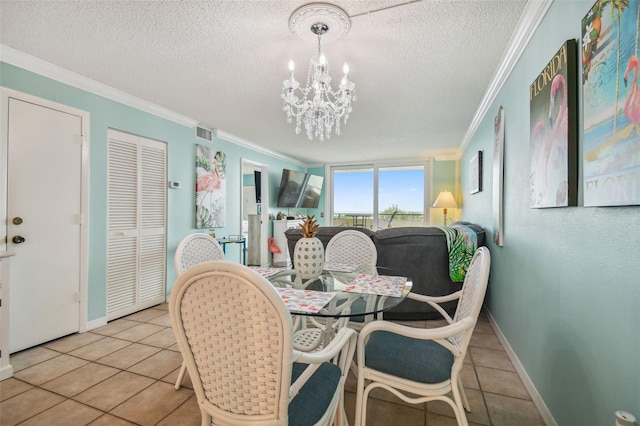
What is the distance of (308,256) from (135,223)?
240 centimetres

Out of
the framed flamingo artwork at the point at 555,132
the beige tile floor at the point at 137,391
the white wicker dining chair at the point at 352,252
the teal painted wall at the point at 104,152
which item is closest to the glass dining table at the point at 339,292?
the white wicker dining chair at the point at 352,252

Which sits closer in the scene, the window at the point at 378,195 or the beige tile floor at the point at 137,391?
the beige tile floor at the point at 137,391

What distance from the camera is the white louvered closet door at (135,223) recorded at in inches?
119

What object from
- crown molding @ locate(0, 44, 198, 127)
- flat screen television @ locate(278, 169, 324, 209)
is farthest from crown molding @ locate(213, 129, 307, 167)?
crown molding @ locate(0, 44, 198, 127)

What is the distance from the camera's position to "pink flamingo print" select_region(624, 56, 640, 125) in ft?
2.83

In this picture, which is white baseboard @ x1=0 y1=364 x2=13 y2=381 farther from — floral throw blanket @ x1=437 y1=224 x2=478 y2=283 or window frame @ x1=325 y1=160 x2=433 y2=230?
window frame @ x1=325 y1=160 x2=433 y2=230

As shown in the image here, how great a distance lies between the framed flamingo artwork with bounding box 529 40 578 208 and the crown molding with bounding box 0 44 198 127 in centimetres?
354

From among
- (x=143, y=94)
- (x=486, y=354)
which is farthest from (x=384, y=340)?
(x=143, y=94)

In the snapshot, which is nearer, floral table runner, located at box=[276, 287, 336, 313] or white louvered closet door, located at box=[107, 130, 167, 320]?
floral table runner, located at box=[276, 287, 336, 313]

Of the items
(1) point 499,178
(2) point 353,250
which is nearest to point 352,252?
(2) point 353,250

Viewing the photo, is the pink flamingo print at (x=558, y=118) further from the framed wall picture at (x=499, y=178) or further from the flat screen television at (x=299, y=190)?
the flat screen television at (x=299, y=190)

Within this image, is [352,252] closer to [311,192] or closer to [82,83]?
[82,83]

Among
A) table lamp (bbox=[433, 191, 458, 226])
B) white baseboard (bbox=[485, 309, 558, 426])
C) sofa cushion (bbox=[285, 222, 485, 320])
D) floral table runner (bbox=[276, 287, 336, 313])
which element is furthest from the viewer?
table lamp (bbox=[433, 191, 458, 226])

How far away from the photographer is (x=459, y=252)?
2842 millimetres
